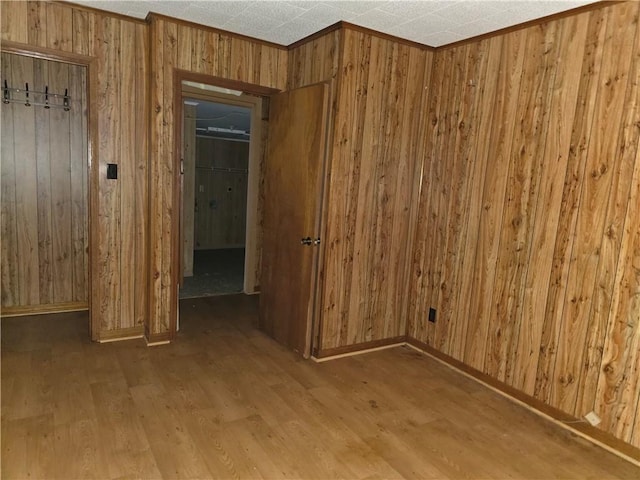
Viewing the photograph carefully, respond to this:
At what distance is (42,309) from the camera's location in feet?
13.3

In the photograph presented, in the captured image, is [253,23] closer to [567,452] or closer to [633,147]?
[633,147]

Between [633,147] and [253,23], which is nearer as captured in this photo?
[633,147]

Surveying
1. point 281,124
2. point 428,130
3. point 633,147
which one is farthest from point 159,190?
point 633,147

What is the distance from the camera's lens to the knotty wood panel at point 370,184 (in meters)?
3.18

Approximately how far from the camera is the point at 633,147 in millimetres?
2328

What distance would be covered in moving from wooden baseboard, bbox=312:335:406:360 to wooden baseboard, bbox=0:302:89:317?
2.39m

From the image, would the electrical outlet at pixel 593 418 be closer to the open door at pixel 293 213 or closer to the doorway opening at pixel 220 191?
the open door at pixel 293 213

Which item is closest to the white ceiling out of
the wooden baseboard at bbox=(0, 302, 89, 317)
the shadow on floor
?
Answer: the wooden baseboard at bbox=(0, 302, 89, 317)

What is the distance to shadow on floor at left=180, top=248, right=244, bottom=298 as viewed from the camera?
5.09 metres

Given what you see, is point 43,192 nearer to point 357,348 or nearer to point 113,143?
point 113,143

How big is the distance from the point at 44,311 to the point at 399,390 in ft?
10.7

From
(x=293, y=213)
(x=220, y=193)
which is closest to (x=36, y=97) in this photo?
(x=293, y=213)

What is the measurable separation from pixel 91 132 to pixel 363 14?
208 centimetres

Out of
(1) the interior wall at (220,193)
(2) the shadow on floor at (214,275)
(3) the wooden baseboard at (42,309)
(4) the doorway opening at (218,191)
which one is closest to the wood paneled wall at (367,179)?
(4) the doorway opening at (218,191)
